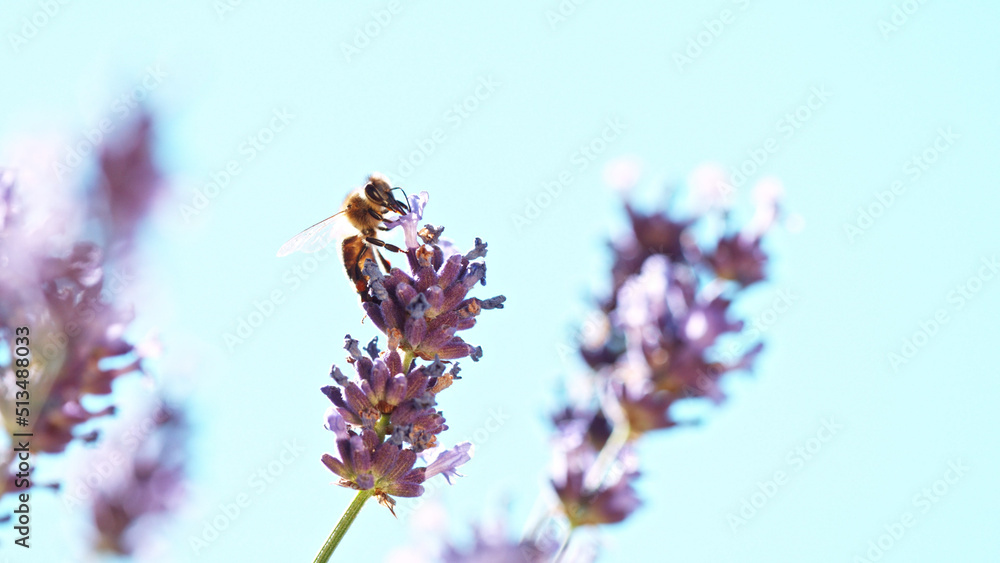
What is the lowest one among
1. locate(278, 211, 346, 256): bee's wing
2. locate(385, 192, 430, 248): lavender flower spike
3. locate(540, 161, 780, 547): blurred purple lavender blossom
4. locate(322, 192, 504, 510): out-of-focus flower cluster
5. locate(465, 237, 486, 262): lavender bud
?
locate(540, 161, 780, 547): blurred purple lavender blossom

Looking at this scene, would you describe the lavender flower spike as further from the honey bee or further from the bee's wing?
the bee's wing

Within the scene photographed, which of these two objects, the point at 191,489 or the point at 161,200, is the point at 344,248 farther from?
the point at 191,489

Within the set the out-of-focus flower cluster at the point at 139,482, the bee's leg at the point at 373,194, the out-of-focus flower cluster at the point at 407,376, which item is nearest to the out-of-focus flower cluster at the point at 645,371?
the out-of-focus flower cluster at the point at 407,376

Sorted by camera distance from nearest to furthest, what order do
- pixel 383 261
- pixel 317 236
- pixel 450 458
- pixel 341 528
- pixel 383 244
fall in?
pixel 341 528 < pixel 450 458 < pixel 383 244 < pixel 383 261 < pixel 317 236

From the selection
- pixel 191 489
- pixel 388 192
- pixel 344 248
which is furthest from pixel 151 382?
pixel 191 489

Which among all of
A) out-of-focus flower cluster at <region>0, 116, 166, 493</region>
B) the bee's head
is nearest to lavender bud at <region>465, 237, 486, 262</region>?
the bee's head

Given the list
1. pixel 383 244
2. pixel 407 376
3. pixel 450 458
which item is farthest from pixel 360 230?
pixel 450 458

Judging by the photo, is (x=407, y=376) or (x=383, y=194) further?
(x=383, y=194)

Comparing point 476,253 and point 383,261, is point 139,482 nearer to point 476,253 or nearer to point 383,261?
point 383,261

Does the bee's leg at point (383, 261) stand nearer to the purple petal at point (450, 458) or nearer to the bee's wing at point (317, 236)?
the bee's wing at point (317, 236)
